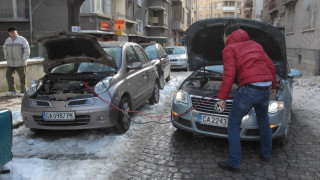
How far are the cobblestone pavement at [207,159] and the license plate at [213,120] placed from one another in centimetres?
48

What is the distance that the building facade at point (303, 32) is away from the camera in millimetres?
14141


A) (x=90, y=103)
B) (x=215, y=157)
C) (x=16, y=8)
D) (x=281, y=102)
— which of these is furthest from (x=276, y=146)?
(x=16, y=8)

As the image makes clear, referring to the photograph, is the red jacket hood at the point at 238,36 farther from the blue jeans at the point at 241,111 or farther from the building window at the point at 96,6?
the building window at the point at 96,6

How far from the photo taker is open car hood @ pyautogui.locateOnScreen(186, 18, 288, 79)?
4797 millimetres

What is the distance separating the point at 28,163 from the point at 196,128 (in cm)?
243

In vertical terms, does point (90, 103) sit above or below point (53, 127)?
above

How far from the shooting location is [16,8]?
1644 cm

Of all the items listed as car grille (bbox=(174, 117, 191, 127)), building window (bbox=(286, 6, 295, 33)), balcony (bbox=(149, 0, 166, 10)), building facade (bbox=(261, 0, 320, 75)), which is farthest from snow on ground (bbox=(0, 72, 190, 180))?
balcony (bbox=(149, 0, 166, 10))

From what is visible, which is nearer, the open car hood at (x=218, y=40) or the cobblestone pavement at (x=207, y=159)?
the cobblestone pavement at (x=207, y=159)

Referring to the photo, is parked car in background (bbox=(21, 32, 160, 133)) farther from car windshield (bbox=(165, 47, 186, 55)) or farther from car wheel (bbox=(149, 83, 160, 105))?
car windshield (bbox=(165, 47, 186, 55))

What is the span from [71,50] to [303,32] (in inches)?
577

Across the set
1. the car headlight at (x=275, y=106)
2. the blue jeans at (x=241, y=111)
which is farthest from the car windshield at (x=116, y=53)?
the car headlight at (x=275, y=106)

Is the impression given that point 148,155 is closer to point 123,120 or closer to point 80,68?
point 123,120

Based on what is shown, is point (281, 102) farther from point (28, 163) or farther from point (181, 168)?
point (28, 163)
